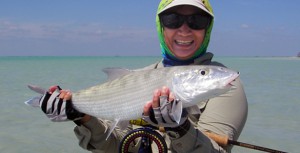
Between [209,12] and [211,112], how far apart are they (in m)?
0.91

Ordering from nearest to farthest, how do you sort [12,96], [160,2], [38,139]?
[160,2], [38,139], [12,96]

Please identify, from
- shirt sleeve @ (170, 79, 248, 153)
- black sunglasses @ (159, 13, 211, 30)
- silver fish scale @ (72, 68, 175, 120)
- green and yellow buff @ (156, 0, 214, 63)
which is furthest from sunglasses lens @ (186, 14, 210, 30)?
silver fish scale @ (72, 68, 175, 120)

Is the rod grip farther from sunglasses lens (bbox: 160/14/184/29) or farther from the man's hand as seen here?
sunglasses lens (bbox: 160/14/184/29)

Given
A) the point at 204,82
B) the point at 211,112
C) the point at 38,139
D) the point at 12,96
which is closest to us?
the point at 204,82

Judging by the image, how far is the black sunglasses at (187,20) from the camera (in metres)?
3.28

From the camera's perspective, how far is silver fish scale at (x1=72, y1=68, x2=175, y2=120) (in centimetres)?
271

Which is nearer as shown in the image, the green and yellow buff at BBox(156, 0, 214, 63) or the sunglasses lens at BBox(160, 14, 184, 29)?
the sunglasses lens at BBox(160, 14, 184, 29)

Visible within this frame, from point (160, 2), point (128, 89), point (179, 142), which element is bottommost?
point (179, 142)

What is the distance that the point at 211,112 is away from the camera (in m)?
3.08

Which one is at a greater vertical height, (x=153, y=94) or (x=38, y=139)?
(x=153, y=94)

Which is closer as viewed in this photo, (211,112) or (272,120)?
(211,112)

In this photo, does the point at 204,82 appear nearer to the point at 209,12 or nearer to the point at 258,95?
the point at 209,12

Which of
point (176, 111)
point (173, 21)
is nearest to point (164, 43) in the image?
point (173, 21)

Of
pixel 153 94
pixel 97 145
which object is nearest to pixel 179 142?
pixel 153 94
